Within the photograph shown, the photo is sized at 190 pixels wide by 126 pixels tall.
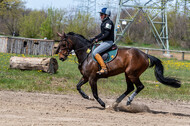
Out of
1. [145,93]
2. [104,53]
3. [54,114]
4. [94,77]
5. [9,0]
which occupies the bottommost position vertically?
[145,93]

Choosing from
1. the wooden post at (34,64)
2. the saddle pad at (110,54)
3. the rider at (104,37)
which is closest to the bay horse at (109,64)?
the saddle pad at (110,54)

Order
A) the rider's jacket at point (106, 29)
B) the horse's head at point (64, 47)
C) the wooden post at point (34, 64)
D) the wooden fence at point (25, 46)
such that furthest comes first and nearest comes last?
the wooden fence at point (25, 46) < the wooden post at point (34, 64) < the horse's head at point (64, 47) < the rider's jacket at point (106, 29)

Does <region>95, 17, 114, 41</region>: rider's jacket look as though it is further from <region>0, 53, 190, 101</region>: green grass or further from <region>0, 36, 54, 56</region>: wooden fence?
Answer: <region>0, 36, 54, 56</region>: wooden fence

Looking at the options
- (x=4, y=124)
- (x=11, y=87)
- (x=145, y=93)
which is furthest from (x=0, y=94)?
(x=145, y=93)

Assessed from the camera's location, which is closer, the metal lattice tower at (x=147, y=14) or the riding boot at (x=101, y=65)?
the riding boot at (x=101, y=65)

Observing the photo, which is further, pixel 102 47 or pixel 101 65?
pixel 102 47

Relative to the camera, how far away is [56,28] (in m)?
43.9

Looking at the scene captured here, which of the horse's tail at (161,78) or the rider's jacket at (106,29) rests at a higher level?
the rider's jacket at (106,29)

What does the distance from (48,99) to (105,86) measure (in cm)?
416

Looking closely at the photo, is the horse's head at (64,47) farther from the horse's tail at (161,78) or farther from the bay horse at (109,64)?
the horse's tail at (161,78)

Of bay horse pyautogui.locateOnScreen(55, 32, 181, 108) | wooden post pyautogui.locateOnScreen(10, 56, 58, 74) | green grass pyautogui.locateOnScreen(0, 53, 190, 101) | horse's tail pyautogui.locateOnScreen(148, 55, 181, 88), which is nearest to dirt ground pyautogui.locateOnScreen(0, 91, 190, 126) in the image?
bay horse pyautogui.locateOnScreen(55, 32, 181, 108)

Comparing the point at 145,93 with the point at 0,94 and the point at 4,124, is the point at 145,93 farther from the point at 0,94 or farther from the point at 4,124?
the point at 4,124

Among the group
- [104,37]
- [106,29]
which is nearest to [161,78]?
[104,37]

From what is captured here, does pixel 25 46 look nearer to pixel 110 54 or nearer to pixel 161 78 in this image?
pixel 110 54
